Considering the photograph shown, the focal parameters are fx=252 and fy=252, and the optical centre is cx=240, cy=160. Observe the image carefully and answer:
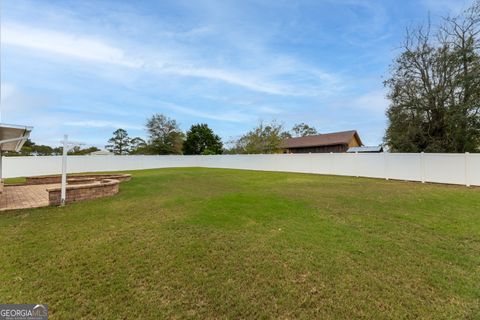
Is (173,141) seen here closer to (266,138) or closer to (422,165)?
(266,138)

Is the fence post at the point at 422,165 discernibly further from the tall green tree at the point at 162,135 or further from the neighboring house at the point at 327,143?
the tall green tree at the point at 162,135

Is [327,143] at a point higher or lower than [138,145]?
lower

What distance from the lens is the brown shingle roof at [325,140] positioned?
110 ft

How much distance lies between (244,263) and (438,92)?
52.2 feet

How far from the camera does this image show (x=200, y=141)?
3931 centimetres

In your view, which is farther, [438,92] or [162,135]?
[162,135]

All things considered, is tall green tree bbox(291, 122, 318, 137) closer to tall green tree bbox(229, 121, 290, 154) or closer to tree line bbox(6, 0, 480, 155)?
tall green tree bbox(229, 121, 290, 154)

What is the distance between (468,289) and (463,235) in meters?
2.10

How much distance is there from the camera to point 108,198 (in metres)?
7.57

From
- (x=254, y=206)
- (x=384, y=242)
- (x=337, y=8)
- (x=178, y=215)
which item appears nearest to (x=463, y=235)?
(x=384, y=242)

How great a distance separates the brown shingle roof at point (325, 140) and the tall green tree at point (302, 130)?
1063cm

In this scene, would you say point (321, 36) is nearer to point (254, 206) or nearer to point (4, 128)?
point (254, 206)

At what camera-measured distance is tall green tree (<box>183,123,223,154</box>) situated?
128 feet

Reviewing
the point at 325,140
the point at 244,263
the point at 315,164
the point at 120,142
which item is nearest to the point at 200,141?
the point at 120,142
